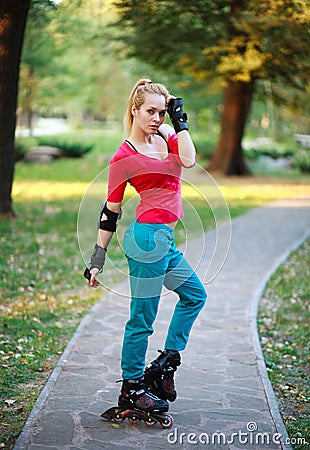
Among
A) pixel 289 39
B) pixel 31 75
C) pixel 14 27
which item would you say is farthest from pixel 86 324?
pixel 31 75

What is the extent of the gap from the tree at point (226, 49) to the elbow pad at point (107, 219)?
1108 centimetres

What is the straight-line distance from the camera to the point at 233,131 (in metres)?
23.3

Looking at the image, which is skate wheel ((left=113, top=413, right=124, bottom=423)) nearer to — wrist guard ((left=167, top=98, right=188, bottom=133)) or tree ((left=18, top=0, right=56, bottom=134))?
wrist guard ((left=167, top=98, right=188, bottom=133))

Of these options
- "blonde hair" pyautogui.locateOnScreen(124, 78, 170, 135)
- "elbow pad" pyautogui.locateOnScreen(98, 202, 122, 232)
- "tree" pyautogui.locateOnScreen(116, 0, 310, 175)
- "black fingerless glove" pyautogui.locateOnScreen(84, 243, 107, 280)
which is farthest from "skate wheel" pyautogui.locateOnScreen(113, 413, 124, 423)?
"tree" pyautogui.locateOnScreen(116, 0, 310, 175)

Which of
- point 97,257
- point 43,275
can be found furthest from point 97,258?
point 43,275

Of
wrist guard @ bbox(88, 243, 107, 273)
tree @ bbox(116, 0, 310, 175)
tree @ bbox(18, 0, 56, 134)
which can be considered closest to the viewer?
wrist guard @ bbox(88, 243, 107, 273)

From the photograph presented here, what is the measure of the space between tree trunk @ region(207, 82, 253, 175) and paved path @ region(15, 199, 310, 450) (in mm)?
14838

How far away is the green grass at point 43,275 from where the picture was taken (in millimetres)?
5051

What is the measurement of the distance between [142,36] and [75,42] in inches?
405

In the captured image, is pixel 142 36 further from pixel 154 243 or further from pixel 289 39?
pixel 154 243

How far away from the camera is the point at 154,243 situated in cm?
443

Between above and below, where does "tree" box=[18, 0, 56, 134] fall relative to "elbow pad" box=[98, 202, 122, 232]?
above

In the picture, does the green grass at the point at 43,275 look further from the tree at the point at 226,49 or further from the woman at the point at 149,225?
the tree at the point at 226,49

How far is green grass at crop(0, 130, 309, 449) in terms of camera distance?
505cm
